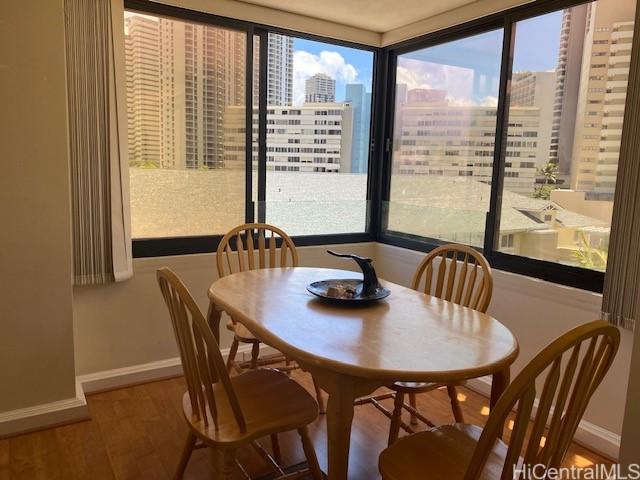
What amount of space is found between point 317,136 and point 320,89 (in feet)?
1.07

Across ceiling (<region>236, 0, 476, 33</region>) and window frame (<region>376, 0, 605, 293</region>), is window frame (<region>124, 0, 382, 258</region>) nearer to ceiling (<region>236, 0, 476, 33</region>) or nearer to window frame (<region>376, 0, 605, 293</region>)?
ceiling (<region>236, 0, 476, 33</region>)

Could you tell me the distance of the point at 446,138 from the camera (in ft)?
10.6

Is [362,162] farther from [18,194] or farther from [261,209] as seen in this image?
[18,194]

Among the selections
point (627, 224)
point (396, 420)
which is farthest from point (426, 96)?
point (396, 420)

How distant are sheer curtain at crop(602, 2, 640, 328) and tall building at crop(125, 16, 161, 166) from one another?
240cm

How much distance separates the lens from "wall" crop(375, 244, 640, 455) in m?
2.24

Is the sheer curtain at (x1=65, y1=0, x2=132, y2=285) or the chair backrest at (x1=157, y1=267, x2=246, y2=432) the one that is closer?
the chair backrest at (x1=157, y1=267, x2=246, y2=432)

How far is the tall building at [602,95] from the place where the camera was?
225 cm

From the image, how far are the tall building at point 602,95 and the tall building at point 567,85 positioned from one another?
0.03m

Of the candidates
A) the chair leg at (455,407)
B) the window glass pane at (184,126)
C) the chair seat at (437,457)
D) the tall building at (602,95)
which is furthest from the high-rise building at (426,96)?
the chair seat at (437,457)

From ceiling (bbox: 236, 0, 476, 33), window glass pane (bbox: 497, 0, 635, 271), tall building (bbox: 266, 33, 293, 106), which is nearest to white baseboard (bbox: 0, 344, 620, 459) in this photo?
window glass pane (bbox: 497, 0, 635, 271)

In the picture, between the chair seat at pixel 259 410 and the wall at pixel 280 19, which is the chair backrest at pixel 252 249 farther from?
the wall at pixel 280 19

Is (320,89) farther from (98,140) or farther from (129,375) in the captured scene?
(129,375)

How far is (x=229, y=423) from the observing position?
1.58 metres
